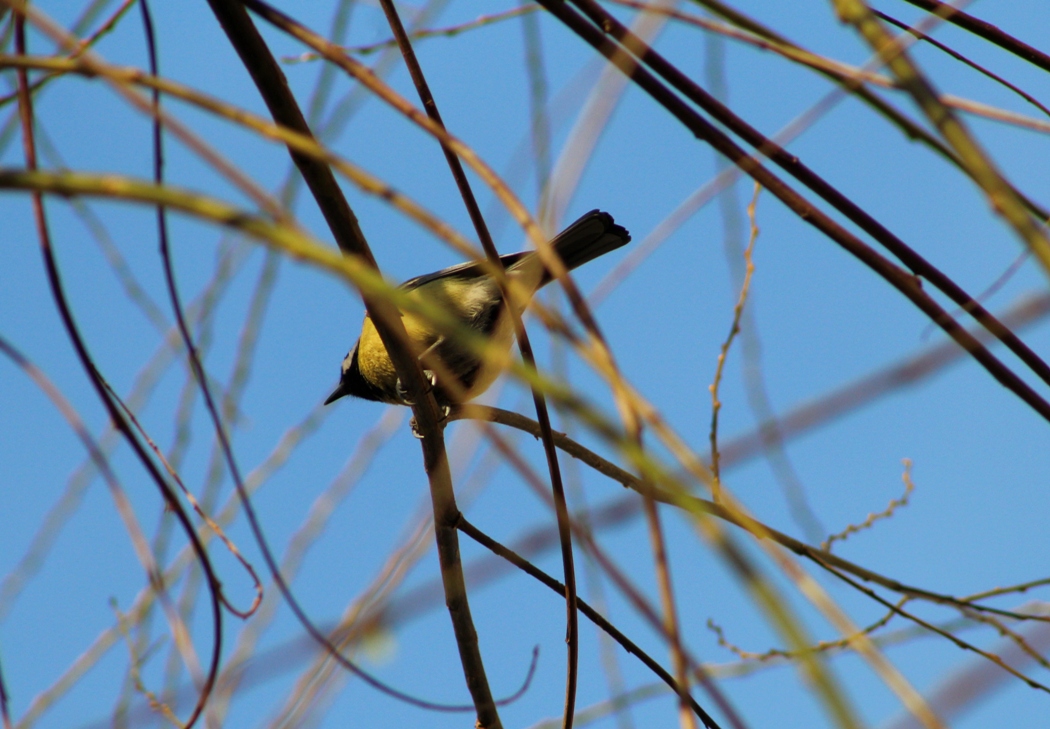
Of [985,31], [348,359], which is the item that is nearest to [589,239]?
[348,359]

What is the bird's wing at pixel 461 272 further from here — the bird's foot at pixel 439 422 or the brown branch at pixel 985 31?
the brown branch at pixel 985 31

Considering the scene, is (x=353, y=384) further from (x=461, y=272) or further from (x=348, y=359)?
(x=461, y=272)

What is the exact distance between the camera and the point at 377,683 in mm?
1290

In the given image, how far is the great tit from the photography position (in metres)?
3.61

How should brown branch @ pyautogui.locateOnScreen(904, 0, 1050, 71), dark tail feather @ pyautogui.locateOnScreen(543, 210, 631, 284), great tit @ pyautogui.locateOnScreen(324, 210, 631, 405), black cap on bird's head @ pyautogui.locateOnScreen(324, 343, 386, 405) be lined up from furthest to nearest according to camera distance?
1. black cap on bird's head @ pyautogui.locateOnScreen(324, 343, 386, 405)
2. dark tail feather @ pyautogui.locateOnScreen(543, 210, 631, 284)
3. great tit @ pyautogui.locateOnScreen(324, 210, 631, 405)
4. brown branch @ pyautogui.locateOnScreen(904, 0, 1050, 71)

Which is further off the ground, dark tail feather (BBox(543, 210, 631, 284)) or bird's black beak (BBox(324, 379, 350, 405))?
bird's black beak (BBox(324, 379, 350, 405))

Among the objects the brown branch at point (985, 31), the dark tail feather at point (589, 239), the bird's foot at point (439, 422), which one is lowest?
the brown branch at point (985, 31)

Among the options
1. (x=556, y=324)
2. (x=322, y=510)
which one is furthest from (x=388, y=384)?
(x=556, y=324)

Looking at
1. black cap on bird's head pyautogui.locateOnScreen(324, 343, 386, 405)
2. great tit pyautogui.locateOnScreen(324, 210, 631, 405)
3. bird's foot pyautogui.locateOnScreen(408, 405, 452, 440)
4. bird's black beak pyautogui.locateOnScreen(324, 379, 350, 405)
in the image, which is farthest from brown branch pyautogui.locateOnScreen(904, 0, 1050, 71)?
bird's black beak pyautogui.locateOnScreen(324, 379, 350, 405)

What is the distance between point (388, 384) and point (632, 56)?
3229mm

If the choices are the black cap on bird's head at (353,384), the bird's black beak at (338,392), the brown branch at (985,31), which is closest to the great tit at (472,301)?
the black cap on bird's head at (353,384)

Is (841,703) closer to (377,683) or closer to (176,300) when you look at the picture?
(377,683)

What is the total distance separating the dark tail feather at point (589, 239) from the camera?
373 cm

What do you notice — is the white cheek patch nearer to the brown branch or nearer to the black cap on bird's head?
the black cap on bird's head
